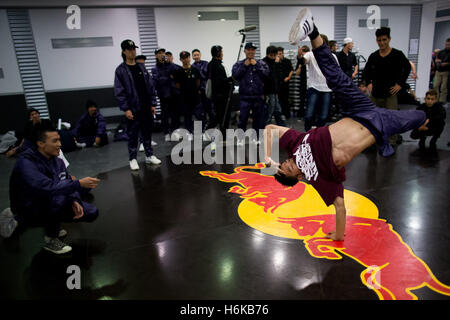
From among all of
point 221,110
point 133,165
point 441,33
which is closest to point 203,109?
point 221,110

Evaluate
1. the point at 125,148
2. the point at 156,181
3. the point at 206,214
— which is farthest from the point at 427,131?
the point at 125,148

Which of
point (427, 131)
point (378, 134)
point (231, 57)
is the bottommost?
point (427, 131)

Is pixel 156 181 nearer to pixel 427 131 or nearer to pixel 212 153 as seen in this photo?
pixel 212 153

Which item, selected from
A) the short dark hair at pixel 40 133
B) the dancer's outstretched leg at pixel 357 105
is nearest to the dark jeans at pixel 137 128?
the short dark hair at pixel 40 133

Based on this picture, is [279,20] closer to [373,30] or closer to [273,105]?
[373,30]

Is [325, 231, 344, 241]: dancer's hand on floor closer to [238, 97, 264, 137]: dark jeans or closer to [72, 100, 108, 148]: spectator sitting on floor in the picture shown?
[238, 97, 264, 137]: dark jeans

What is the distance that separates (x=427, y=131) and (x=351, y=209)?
273cm

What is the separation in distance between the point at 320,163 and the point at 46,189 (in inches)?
80.4

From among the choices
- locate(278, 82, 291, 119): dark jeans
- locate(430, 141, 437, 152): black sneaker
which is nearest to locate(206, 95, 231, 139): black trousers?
locate(278, 82, 291, 119): dark jeans

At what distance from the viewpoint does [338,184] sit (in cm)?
244

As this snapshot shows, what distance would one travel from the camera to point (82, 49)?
7527 millimetres

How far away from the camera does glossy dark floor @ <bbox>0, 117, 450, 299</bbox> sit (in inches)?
85.4
